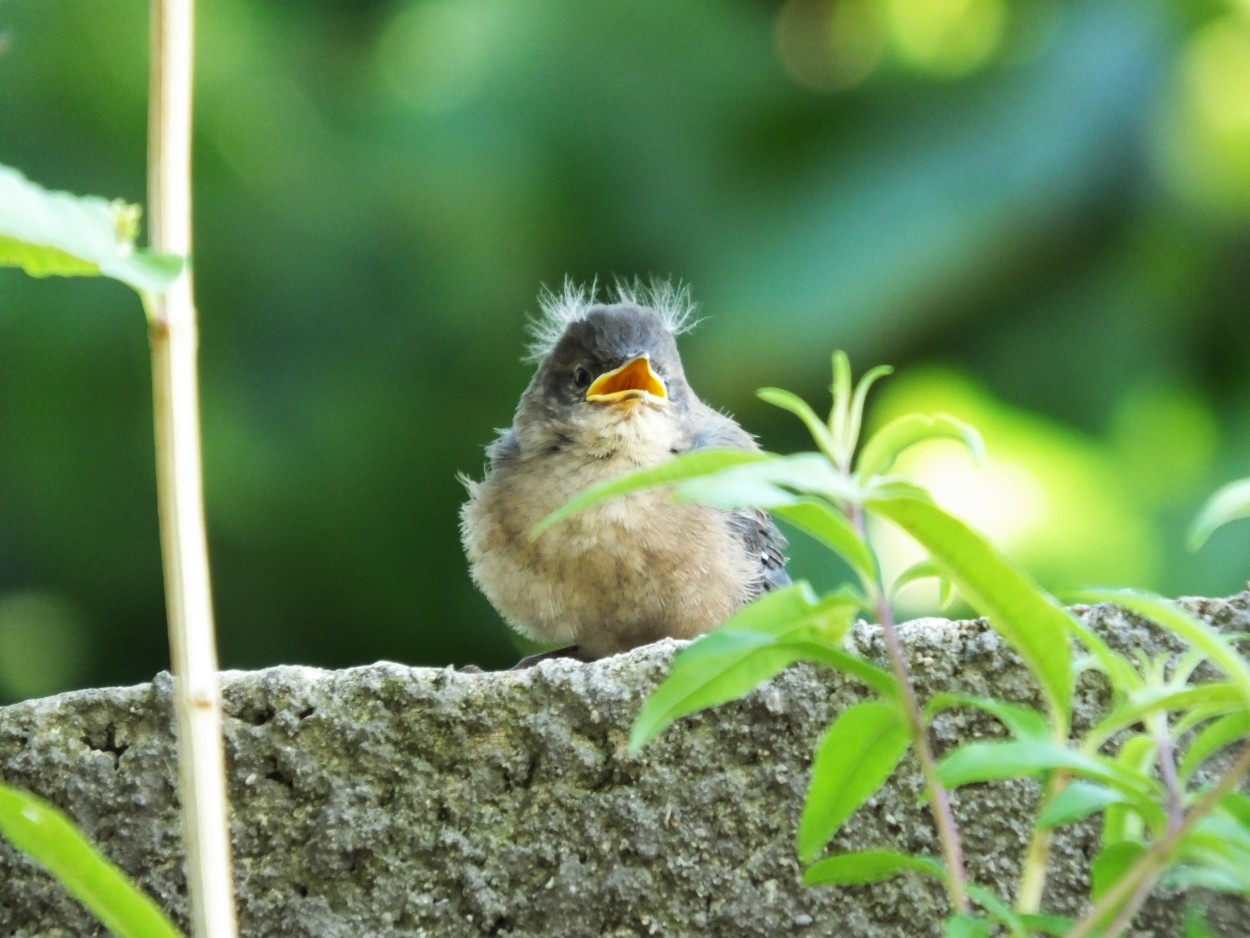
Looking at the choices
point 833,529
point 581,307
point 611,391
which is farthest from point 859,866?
point 581,307

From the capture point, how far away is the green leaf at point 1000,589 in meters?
1.09

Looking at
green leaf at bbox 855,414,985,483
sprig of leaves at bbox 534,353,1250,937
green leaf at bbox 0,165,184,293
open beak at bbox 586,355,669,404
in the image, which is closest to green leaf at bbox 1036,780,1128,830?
sprig of leaves at bbox 534,353,1250,937

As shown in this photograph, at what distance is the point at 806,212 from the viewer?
572 centimetres

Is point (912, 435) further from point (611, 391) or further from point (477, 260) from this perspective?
point (477, 260)

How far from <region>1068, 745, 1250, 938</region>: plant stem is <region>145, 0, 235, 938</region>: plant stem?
555mm

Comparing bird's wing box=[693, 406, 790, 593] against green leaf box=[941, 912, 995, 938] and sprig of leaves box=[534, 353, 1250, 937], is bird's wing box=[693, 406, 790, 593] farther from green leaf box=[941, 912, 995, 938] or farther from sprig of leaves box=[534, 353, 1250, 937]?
green leaf box=[941, 912, 995, 938]

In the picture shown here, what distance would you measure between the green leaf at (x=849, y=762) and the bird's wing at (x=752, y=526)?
2.10 metres

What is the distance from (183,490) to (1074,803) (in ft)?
2.01

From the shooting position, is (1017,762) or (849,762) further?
(849,762)

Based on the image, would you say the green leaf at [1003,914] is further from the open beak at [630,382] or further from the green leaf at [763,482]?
the open beak at [630,382]

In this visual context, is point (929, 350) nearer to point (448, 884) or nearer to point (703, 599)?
point (703, 599)

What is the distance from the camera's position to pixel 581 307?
446 cm

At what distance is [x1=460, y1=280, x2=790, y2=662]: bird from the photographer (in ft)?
10.7

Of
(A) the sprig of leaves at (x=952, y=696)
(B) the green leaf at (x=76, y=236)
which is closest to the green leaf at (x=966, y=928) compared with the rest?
(A) the sprig of leaves at (x=952, y=696)
